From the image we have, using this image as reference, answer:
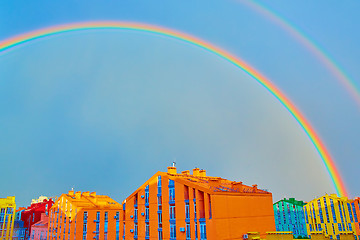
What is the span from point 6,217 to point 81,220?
89.6 ft

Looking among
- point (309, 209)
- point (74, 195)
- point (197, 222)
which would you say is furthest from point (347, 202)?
point (74, 195)

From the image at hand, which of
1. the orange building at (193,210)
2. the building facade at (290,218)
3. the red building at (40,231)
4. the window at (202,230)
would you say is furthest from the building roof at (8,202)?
the building facade at (290,218)

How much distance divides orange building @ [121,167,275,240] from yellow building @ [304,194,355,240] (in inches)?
1409

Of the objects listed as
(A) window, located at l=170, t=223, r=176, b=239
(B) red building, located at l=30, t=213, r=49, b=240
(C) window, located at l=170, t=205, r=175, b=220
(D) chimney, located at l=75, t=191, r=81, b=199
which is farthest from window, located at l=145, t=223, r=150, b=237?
(B) red building, located at l=30, t=213, r=49, b=240

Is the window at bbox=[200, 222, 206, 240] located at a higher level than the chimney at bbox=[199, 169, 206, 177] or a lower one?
lower

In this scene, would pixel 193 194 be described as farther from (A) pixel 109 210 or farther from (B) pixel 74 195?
(B) pixel 74 195

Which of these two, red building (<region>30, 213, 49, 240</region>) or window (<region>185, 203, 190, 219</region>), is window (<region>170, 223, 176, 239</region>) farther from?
red building (<region>30, 213, 49, 240</region>)

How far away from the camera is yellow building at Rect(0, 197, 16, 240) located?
7425cm

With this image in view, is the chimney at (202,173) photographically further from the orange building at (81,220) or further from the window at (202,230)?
the orange building at (81,220)

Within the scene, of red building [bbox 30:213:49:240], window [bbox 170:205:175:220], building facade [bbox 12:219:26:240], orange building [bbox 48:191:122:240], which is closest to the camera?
window [bbox 170:205:175:220]

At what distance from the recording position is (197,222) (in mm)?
36562

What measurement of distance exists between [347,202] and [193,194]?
52.5 m

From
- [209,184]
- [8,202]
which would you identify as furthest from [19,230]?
[209,184]

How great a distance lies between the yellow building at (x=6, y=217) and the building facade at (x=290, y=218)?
228 ft
